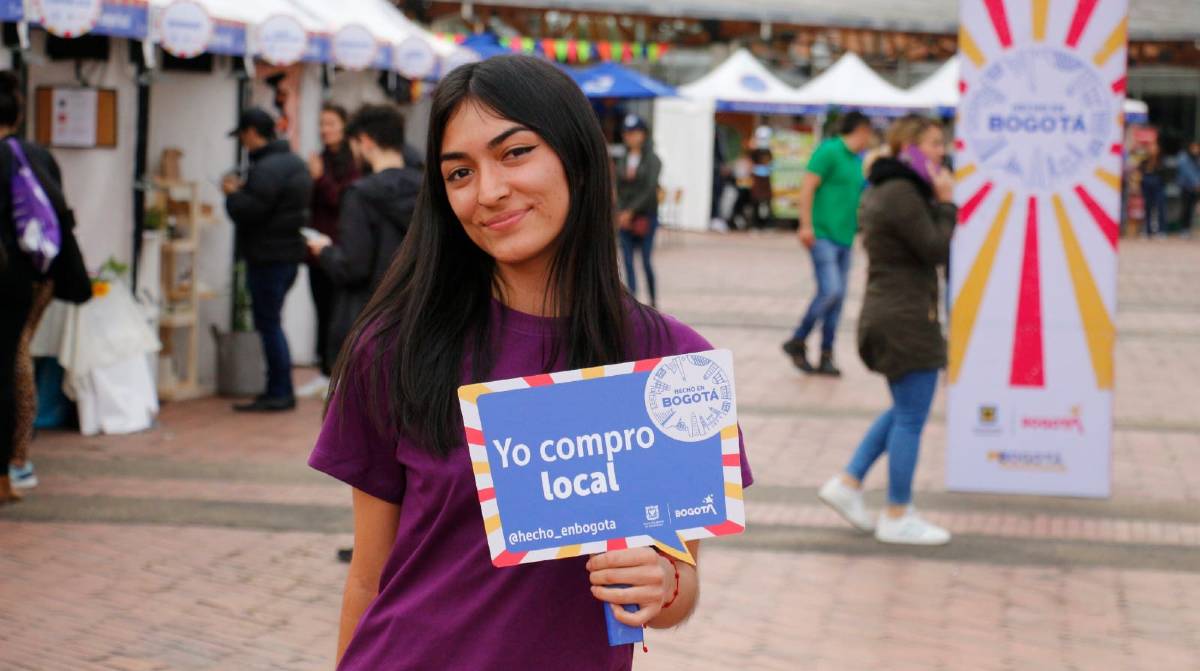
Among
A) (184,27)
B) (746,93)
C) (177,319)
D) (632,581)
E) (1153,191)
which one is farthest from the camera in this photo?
(1153,191)

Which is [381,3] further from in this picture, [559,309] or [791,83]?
[791,83]

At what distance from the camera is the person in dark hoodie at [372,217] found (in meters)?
7.50

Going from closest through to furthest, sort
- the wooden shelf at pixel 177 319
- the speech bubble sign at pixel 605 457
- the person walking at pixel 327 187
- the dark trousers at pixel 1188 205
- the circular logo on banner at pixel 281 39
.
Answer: the speech bubble sign at pixel 605 457, the circular logo on banner at pixel 281 39, the wooden shelf at pixel 177 319, the person walking at pixel 327 187, the dark trousers at pixel 1188 205

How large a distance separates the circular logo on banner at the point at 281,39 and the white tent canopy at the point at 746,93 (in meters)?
16.4

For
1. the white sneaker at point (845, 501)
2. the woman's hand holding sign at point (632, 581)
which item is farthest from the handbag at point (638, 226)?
the woman's hand holding sign at point (632, 581)

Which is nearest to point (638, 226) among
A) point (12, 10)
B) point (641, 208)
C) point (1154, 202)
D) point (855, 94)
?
point (641, 208)

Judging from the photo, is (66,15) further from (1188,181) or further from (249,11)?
(1188,181)

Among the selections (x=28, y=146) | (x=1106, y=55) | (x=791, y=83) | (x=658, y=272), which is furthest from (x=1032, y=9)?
(x=791, y=83)

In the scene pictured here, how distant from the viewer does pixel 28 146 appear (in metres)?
7.77

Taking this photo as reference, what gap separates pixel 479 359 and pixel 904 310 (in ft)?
15.8

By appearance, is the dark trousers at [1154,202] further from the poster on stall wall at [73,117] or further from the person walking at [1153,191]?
the poster on stall wall at [73,117]

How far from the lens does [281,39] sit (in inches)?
400

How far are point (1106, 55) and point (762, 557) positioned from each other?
272 cm

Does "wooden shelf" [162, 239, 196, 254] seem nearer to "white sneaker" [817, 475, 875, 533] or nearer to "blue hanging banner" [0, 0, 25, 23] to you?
"blue hanging banner" [0, 0, 25, 23]
